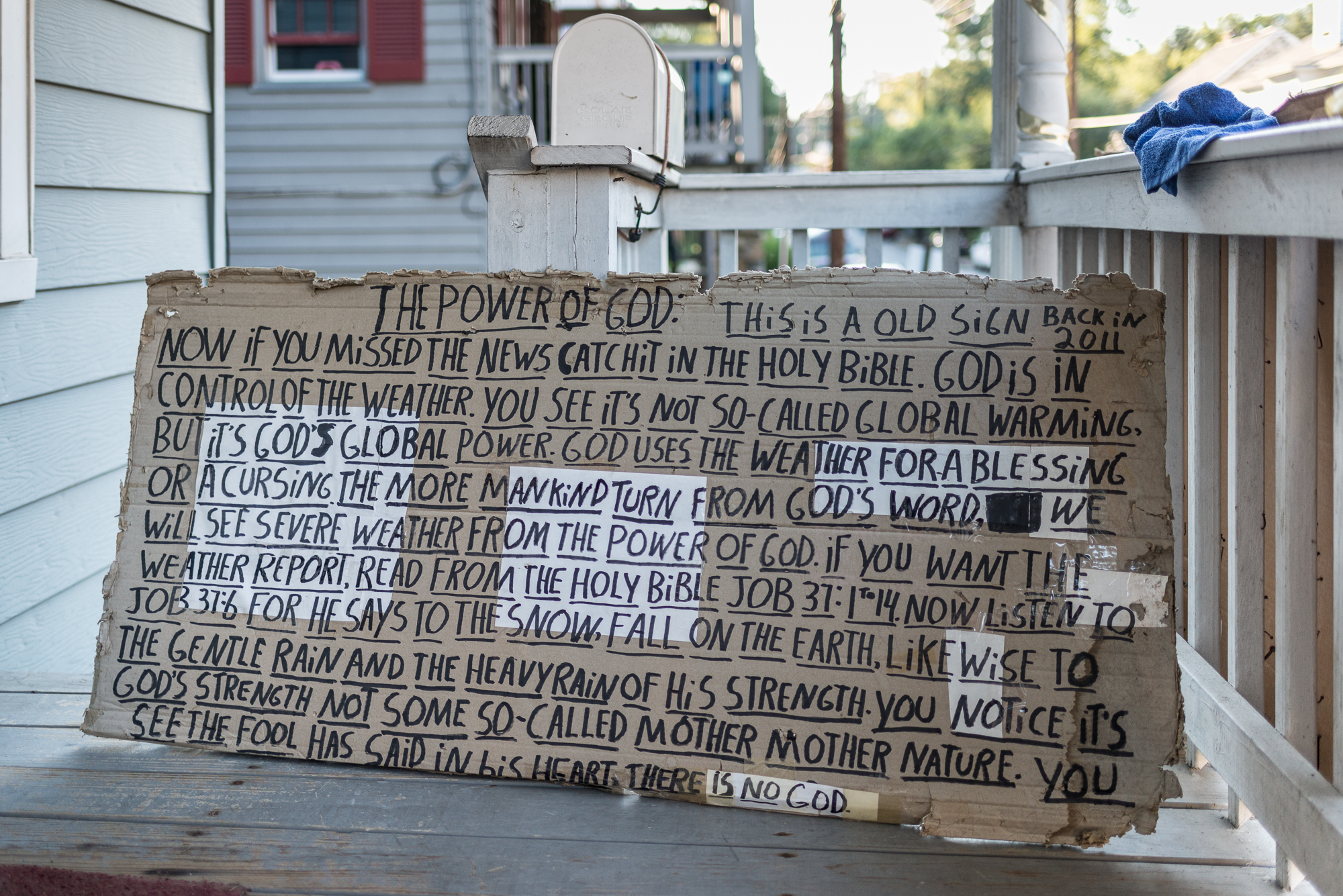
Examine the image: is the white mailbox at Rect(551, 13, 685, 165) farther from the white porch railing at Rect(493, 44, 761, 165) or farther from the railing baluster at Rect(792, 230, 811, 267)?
the white porch railing at Rect(493, 44, 761, 165)

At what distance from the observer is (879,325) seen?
1562 millimetres

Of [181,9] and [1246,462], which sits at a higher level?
[181,9]

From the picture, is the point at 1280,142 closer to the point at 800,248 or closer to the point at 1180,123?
the point at 1180,123

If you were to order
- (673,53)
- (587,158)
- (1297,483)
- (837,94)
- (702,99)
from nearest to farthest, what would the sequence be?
(1297,483)
(587,158)
(673,53)
(702,99)
(837,94)

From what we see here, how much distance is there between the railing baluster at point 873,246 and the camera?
2.37 m

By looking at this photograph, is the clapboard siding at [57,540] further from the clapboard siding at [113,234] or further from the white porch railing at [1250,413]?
the white porch railing at [1250,413]

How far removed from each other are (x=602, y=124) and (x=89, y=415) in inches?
57.1

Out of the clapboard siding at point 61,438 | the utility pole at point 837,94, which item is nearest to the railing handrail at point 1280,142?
the clapboard siding at point 61,438

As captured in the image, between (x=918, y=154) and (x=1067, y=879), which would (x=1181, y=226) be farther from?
(x=918, y=154)

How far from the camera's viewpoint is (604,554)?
Result: 1538mm

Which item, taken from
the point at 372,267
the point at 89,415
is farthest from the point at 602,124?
the point at 372,267

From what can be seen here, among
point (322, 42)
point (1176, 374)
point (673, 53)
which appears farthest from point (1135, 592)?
point (322, 42)

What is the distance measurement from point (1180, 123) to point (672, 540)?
931 millimetres

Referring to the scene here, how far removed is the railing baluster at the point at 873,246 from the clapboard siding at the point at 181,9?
191 cm
